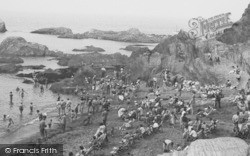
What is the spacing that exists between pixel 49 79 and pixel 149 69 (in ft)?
54.2

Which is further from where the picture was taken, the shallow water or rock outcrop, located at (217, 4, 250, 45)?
the shallow water

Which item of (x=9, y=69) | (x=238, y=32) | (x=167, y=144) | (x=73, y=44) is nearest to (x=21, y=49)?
(x=9, y=69)

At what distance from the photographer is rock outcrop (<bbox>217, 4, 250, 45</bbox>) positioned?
52.9 meters

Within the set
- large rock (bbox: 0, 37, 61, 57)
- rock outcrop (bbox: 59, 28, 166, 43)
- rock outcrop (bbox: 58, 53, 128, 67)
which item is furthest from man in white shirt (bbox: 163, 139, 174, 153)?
rock outcrop (bbox: 59, 28, 166, 43)

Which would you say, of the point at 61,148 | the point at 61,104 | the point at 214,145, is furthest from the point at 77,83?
the point at 214,145

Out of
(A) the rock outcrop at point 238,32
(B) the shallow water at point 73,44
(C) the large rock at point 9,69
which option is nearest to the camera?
(A) the rock outcrop at point 238,32

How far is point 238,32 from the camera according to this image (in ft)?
176

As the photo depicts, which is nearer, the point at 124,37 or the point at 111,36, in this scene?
the point at 124,37

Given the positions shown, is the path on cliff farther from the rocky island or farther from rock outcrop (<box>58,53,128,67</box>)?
the rocky island

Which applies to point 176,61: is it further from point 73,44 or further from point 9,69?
point 73,44

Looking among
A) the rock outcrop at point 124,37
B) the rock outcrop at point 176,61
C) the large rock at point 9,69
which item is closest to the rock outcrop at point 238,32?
the rock outcrop at point 176,61

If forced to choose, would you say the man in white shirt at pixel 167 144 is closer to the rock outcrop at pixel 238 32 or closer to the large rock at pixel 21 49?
the rock outcrop at pixel 238 32

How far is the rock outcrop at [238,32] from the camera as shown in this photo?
52909 mm

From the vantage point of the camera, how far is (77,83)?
5753cm
